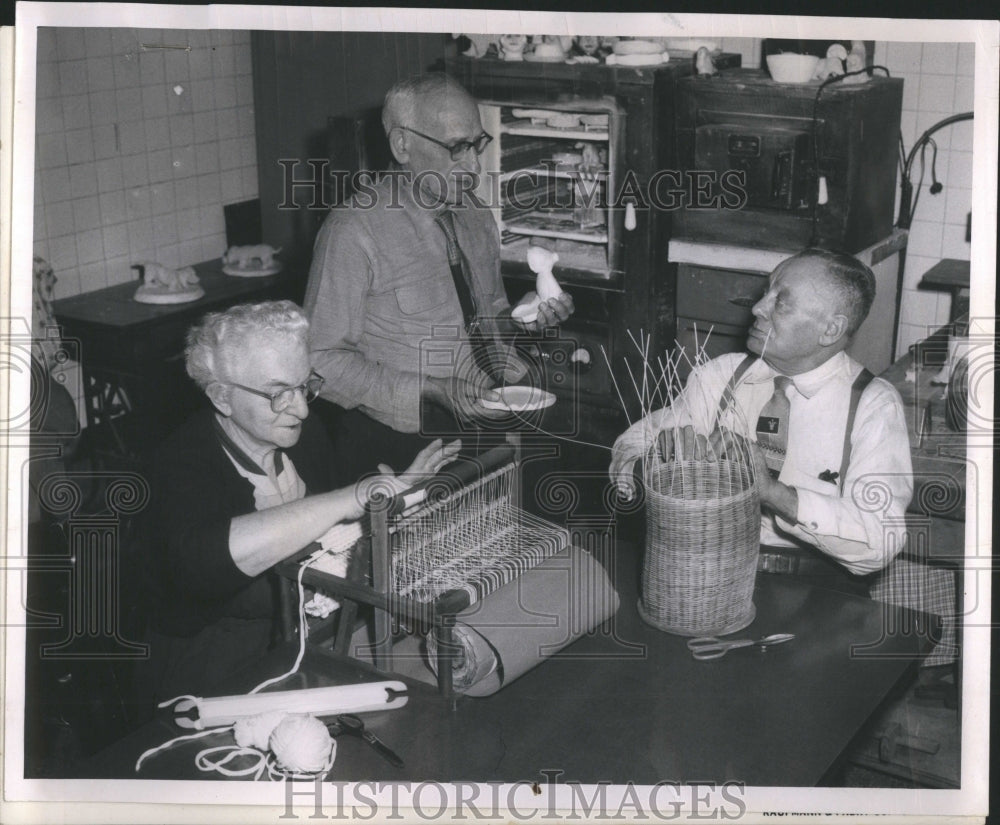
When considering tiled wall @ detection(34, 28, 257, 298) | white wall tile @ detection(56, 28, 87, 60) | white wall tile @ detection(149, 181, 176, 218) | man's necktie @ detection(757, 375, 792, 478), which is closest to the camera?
man's necktie @ detection(757, 375, 792, 478)

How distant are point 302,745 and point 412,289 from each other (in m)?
1.29

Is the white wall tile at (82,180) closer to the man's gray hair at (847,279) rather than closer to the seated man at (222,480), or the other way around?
the seated man at (222,480)

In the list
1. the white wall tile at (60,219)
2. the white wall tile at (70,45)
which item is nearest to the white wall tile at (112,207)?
the white wall tile at (60,219)

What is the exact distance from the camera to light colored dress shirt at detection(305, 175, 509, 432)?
253cm

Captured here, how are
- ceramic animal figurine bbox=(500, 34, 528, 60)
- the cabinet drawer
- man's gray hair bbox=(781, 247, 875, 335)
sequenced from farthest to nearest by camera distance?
ceramic animal figurine bbox=(500, 34, 528, 60) < the cabinet drawer < man's gray hair bbox=(781, 247, 875, 335)

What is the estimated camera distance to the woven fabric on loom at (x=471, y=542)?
1.89 m

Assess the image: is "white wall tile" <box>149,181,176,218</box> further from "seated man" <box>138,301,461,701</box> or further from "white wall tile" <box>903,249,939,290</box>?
"white wall tile" <box>903,249,939,290</box>

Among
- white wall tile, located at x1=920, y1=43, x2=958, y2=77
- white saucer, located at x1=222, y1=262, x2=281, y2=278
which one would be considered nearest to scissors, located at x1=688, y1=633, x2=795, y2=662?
white wall tile, located at x1=920, y1=43, x2=958, y2=77

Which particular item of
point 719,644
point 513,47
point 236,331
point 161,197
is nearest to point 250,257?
point 161,197

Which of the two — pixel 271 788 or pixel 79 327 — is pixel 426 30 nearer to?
pixel 271 788

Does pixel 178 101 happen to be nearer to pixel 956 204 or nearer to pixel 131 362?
pixel 131 362

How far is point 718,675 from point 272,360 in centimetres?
101

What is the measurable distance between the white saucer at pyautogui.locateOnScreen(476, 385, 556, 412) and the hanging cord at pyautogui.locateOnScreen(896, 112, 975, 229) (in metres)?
1.48

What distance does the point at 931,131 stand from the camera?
3.28 m
